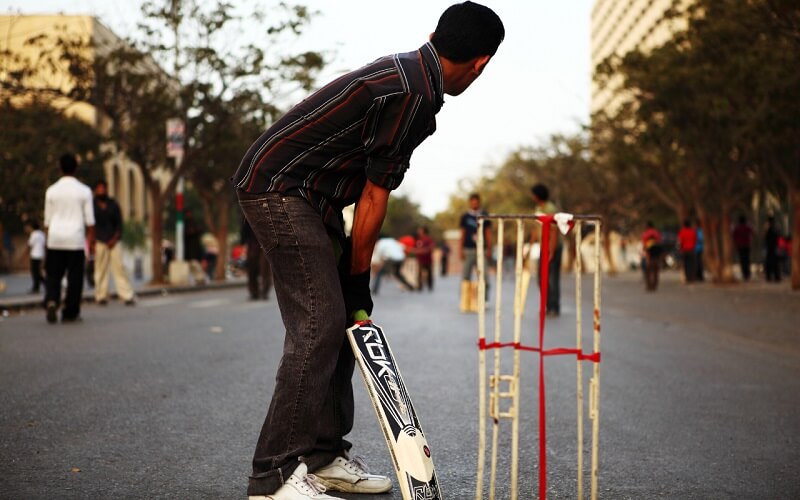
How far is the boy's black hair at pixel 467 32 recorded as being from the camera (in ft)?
11.3

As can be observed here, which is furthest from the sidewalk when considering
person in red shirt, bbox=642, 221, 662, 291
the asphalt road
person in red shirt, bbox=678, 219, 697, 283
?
person in red shirt, bbox=678, 219, 697, 283

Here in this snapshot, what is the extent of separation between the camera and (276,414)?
3.62 meters

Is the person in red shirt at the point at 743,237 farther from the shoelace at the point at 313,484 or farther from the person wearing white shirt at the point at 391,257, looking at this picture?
the shoelace at the point at 313,484

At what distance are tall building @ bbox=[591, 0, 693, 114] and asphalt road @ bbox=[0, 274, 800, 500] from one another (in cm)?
5836

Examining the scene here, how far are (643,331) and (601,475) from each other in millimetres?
9594

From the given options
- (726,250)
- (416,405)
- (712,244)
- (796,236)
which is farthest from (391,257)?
(416,405)

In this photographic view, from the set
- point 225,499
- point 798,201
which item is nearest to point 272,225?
point 225,499

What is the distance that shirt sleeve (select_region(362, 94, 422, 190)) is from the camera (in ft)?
11.1

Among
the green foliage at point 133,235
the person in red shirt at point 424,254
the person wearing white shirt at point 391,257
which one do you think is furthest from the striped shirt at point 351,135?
the green foliage at point 133,235

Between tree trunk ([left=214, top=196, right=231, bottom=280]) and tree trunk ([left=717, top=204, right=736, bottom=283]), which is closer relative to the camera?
tree trunk ([left=717, top=204, right=736, bottom=283])

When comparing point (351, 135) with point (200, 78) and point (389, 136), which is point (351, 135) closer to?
point (389, 136)

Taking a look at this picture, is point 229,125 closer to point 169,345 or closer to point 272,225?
point 169,345

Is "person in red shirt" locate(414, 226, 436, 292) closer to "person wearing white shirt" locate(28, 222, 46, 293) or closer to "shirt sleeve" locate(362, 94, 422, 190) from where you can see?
"person wearing white shirt" locate(28, 222, 46, 293)

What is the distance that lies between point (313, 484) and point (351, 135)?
4.16 feet
